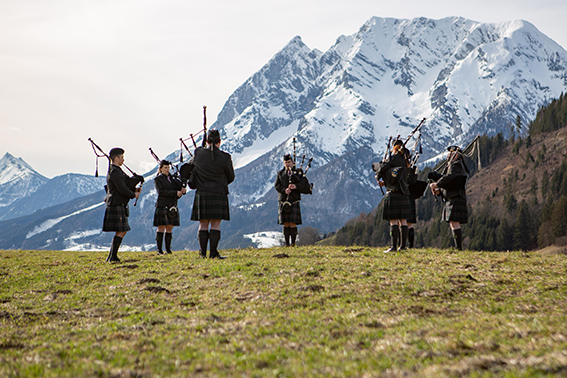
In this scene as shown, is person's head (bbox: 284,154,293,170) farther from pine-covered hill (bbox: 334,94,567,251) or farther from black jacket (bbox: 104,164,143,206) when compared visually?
pine-covered hill (bbox: 334,94,567,251)

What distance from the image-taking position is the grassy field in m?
5.15

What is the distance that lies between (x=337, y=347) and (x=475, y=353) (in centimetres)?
153

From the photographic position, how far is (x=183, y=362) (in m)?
5.40

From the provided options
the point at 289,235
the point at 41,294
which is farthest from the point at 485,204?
the point at 41,294

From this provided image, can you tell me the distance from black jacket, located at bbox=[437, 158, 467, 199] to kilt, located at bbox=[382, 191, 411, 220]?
5.68ft

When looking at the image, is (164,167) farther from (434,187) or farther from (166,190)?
(434,187)

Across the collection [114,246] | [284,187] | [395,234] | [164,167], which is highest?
[164,167]

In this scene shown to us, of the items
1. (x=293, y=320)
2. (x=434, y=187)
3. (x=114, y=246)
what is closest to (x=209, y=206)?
(x=114, y=246)

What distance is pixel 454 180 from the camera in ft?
54.1

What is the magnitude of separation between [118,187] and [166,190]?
3435mm

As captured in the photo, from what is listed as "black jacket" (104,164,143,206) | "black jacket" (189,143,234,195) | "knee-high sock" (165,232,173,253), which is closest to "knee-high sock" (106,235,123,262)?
"black jacket" (104,164,143,206)

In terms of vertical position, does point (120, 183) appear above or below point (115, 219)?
above

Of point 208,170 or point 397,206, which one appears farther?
point 397,206

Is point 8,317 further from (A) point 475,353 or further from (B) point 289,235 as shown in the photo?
(B) point 289,235
